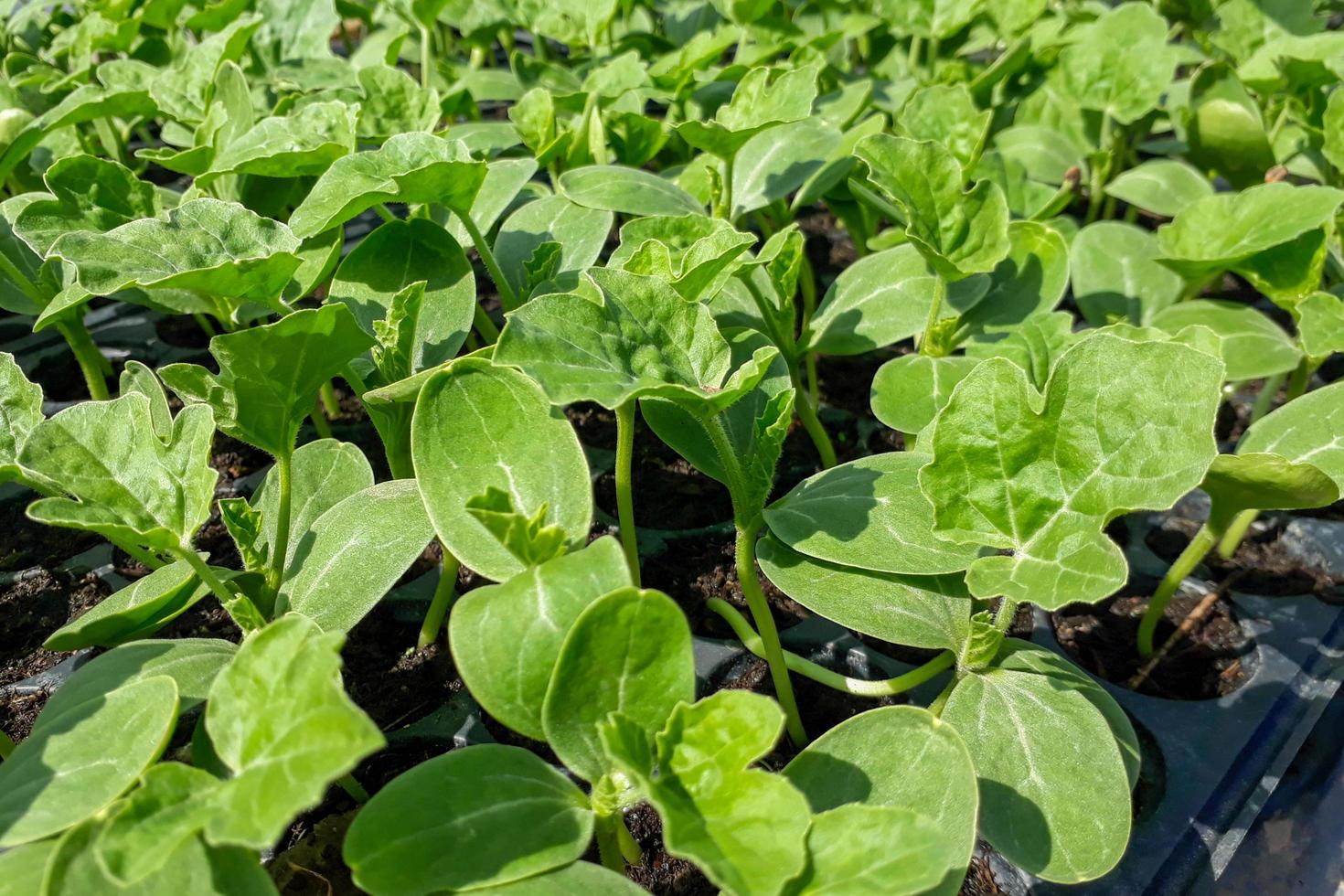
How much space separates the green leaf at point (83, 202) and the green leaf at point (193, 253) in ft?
0.79

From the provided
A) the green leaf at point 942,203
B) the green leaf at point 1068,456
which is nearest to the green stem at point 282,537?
the green leaf at point 1068,456

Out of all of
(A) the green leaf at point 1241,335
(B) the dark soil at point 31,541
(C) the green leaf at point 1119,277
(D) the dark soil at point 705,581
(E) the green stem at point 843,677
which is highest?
(C) the green leaf at point 1119,277

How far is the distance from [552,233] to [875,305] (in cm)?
48

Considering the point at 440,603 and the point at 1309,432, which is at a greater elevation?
the point at 1309,432

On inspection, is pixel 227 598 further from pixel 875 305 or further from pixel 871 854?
pixel 875 305

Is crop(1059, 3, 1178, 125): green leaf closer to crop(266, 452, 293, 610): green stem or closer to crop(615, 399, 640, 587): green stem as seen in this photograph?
crop(615, 399, 640, 587): green stem

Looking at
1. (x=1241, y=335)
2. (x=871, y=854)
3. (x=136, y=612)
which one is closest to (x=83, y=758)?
(x=136, y=612)

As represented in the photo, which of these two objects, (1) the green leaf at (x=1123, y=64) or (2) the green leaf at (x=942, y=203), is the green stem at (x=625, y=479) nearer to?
(2) the green leaf at (x=942, y=203)

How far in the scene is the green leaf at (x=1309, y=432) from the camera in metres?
1.08

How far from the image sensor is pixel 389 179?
110 centimetres

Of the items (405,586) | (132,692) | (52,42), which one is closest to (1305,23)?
(405,586)

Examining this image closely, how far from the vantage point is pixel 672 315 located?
2.99 feet

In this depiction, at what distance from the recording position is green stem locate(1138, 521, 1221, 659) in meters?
1.24

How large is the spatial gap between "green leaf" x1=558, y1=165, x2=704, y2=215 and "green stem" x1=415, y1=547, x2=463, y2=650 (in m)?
0.51
